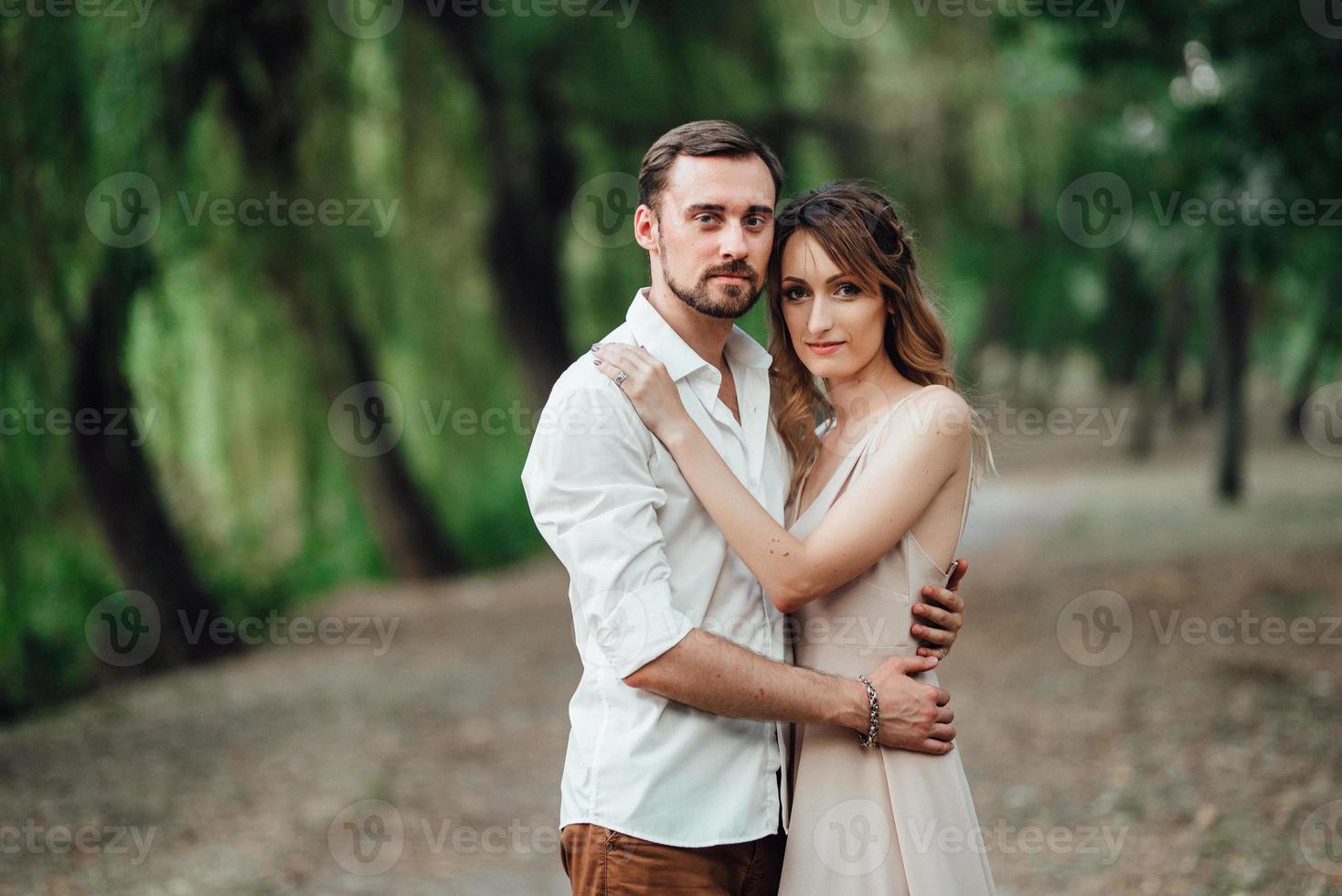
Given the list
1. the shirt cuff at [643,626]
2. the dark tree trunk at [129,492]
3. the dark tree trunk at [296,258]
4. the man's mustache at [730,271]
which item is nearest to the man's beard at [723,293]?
the man's mustache at [730,271]

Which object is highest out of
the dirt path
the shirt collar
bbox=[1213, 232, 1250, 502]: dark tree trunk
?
the shirt collar

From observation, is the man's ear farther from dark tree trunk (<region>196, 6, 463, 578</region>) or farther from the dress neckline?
dark tree trunk (<region>196, 6, 463, 578</region>)

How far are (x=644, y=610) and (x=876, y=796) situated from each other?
0.60 m

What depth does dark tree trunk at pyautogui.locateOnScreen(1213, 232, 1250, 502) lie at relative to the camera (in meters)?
14.5

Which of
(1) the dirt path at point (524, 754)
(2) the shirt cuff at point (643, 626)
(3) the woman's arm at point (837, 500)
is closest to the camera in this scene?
(2) the shirt cuff at point (643, 626)

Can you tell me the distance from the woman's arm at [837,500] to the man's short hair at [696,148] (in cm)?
34

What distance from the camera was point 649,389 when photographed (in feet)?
7.44

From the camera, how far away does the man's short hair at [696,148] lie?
7.63 feet

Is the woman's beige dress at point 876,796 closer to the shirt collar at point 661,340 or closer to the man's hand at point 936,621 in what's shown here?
the man's hand at point 936,621

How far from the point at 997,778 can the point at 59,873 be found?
422 centimetres

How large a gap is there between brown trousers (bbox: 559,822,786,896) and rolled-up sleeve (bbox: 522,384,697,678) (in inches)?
11.8

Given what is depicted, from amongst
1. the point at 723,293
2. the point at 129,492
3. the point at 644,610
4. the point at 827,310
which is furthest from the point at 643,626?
the point at 129,492

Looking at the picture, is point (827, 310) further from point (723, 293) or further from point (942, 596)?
point (942, 596)

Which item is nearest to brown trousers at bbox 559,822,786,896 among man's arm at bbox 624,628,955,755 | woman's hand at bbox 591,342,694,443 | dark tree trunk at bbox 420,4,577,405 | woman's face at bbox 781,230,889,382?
man's arm at bbox 624,628,955,755
